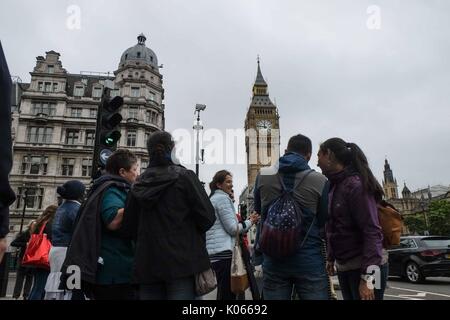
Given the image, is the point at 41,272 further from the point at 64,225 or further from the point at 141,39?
the point at 141,39

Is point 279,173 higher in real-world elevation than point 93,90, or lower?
lower

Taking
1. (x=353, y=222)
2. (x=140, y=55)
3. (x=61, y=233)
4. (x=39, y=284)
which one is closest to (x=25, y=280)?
(x=39, y=284)

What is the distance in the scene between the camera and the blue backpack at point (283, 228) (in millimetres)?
2686

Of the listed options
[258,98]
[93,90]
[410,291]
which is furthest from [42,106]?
[258,98]

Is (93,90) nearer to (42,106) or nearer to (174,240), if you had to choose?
(42,106)

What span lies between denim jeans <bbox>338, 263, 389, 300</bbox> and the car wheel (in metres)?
9.09

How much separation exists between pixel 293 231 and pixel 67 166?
125 feet

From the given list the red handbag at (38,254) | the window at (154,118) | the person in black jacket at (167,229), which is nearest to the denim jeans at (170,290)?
the person in black jacket at (167,229)

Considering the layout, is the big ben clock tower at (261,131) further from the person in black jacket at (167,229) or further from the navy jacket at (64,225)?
the person in black jacket at (167,229)

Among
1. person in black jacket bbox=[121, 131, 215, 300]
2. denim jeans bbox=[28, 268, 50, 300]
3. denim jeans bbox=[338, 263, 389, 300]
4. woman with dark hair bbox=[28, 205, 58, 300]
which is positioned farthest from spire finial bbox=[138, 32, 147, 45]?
denim jeans bbox=[338, 263, 389, 300]

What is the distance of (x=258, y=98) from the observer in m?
104

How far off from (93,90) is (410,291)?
132 feet

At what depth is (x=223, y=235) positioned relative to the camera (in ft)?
14.8

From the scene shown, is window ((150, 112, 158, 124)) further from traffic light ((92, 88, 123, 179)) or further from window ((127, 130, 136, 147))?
traffic light ((92, 88, 123, 179))
